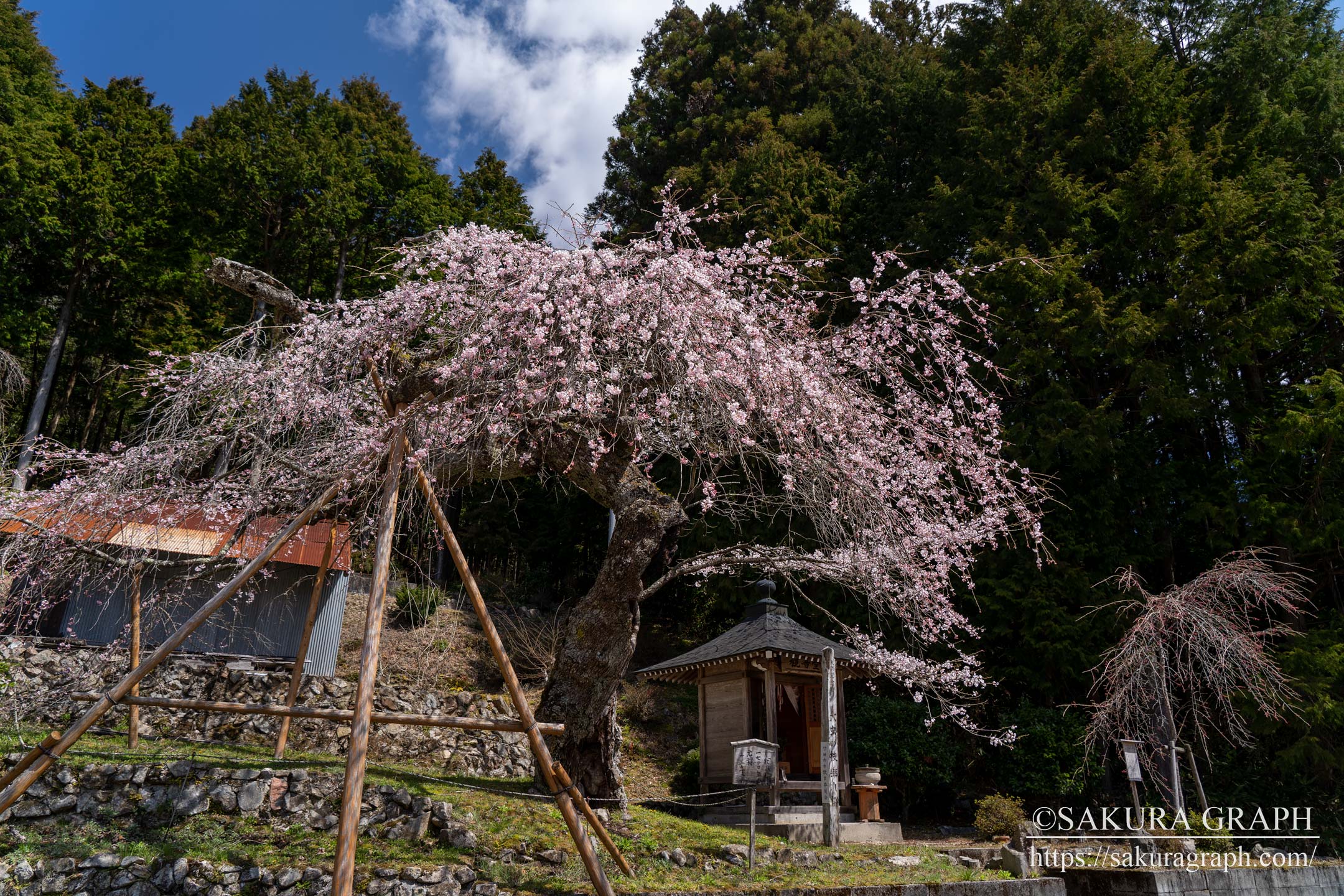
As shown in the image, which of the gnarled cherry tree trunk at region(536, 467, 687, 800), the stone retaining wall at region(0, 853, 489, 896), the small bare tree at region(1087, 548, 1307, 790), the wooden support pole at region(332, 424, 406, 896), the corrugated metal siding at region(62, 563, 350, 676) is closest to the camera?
the wooden support pole at region(332, 424, 406, 896)

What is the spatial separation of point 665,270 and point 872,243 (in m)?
14.7

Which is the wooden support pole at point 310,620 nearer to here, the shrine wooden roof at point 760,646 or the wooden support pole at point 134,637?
the wooden support pole at point 134,637

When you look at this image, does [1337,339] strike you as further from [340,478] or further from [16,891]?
[16,891]

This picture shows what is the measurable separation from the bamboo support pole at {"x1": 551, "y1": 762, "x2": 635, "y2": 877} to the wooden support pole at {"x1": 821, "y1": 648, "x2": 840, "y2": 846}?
3834mm

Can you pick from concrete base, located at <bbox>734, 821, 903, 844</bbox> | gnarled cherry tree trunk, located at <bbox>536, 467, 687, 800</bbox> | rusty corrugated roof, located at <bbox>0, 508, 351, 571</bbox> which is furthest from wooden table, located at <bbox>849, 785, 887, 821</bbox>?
rusty corrugated roof, located at <bbox>0, 508, 351, 571</bbox>

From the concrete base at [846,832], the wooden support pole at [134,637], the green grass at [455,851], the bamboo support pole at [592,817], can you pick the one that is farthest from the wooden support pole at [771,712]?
the wooden support pole at [134,637]

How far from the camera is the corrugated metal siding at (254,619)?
39.1 ft

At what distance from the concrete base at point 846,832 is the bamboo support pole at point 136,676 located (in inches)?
252

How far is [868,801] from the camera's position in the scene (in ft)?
36.6

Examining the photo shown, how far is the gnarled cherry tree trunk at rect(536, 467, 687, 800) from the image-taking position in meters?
6.52

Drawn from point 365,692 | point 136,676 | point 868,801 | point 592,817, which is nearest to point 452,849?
point 592,817

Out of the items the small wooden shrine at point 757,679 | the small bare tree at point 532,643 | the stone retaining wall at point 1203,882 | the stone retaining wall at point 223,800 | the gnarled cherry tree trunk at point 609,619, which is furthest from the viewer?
the small bare tree at point 532,643

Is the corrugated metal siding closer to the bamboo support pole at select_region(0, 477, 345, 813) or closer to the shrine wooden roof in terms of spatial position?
the shrine wooden roof

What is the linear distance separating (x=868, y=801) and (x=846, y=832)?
1.21 metres
